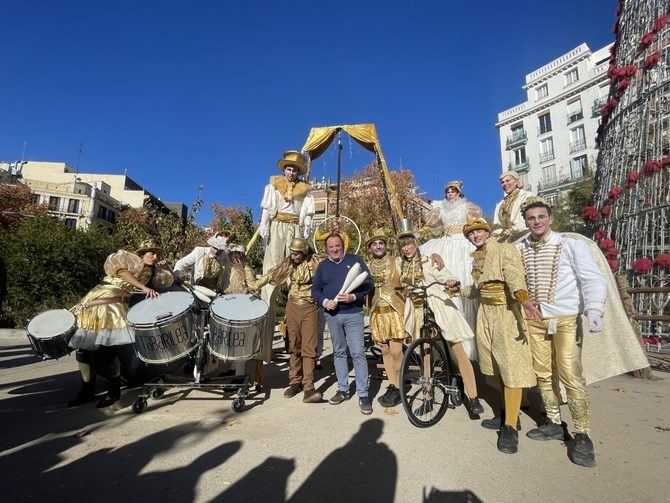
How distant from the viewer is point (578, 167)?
30.4 m

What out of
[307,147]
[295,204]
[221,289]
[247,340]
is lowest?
[247,340]

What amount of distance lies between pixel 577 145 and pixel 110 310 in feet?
121

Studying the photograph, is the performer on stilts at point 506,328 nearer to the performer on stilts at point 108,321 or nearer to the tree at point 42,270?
the performer on stilts at point 108,321

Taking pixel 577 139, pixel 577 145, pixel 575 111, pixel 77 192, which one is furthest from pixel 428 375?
pixel 77 192

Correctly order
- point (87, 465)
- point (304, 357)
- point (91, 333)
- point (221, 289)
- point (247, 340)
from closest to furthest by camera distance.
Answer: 1. point (87, 465)
2. point (247, 340)
3. point (91, 333)
4. point (304, 357)
5. point (221, 289)

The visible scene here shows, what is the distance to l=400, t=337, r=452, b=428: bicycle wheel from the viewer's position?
3.54 metres

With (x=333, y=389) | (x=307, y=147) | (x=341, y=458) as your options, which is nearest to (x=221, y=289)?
(x=333, y=389)

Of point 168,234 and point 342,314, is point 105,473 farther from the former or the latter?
point 168,234

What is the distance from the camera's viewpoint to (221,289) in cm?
533

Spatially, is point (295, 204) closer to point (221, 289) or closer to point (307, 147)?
point (221, 289)

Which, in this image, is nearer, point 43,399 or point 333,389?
point 43,399

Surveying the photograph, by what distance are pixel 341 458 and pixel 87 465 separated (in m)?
1.88

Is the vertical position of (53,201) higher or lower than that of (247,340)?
higher

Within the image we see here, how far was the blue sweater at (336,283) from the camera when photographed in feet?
13.5
